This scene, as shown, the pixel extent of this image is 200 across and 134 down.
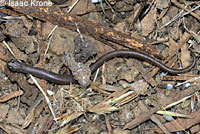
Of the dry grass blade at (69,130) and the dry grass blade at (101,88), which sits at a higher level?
the dry grass blade at (101,88)

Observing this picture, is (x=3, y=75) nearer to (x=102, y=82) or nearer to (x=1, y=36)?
(x=1, y=36)

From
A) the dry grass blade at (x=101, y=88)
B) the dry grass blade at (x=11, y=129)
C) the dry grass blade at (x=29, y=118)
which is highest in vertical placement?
the dry grass blade at (x=101, y=88)

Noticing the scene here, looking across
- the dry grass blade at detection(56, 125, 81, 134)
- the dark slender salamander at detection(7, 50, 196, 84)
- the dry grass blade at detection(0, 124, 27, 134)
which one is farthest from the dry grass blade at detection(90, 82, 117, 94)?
the dry grass blade at detection(0, 124, 27, 134)

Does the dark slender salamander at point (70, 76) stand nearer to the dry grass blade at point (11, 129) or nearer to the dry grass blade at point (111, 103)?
the dry grass blade at point (111, 103)

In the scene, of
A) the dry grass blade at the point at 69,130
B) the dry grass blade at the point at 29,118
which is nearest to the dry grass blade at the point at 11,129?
the dry grass blade at the point at 29,118

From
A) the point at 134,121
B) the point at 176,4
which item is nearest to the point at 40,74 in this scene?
the point at 134,121

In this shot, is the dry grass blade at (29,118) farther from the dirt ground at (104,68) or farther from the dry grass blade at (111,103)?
the dry grass blade at (111,103)

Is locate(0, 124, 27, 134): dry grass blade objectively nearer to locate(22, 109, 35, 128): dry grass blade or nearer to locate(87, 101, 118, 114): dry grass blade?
locate(22, 109, 35, 128): dry grass blade

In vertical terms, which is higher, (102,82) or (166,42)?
(166,42)

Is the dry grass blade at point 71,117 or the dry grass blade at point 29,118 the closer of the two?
the dry grass blade at point 71,117
